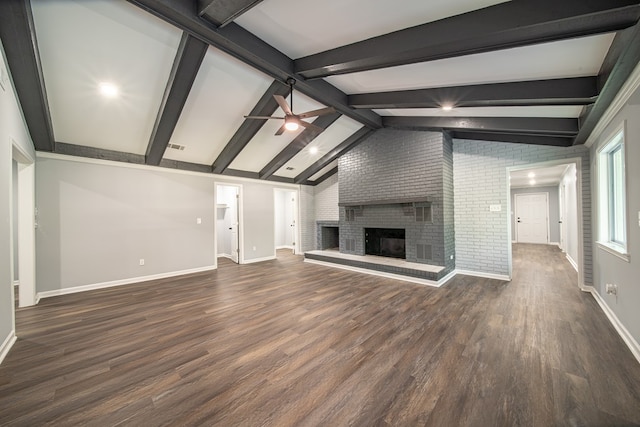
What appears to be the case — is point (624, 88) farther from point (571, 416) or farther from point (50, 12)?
point (50, 12)

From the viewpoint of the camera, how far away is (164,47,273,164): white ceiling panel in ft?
10.8

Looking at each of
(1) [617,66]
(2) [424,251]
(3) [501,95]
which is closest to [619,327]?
(1) [617,66]

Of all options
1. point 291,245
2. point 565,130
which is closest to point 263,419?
point 565,130

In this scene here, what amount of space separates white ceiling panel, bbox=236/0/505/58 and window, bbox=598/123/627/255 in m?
2.56

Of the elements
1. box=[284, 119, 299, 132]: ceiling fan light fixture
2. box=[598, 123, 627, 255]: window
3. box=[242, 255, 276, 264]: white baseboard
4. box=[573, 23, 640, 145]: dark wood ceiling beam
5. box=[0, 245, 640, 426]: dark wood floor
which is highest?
box=[284, 119, 299, 132]: ceiling fan light fixture

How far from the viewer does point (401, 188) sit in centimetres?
540

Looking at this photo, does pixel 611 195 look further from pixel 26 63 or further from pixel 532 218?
pixel 532 218

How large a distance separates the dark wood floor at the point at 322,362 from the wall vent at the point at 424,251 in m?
1.25

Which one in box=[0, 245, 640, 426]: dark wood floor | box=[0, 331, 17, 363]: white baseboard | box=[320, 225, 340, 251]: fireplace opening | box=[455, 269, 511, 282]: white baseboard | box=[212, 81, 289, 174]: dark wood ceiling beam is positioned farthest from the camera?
box=[320, 225, 340, 251]: fireplace opening

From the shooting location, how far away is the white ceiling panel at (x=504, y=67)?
2.21 m

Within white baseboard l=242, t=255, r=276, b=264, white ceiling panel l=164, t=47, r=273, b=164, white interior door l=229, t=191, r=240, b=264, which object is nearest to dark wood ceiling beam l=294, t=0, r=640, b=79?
white ceiling panel l=164, t=47, r=273, b=164

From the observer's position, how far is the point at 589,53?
222 centimetres

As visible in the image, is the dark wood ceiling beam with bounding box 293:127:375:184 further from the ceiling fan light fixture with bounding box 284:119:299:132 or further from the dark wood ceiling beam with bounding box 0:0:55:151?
the dark wood ceiling beam with bounding box 0:0:55:151

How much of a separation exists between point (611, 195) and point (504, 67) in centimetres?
232
